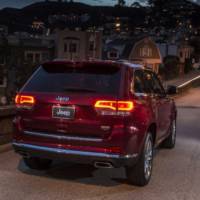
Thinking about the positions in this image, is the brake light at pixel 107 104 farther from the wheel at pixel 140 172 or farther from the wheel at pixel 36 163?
the wheel at pixel 36 163

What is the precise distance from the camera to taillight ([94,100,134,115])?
694cm

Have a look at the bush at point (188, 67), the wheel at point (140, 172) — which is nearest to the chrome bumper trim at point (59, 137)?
the wheel at point (140, 172)

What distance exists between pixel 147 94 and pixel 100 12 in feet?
267

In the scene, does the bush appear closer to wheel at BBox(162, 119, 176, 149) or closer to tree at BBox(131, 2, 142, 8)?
tree at BBox(131, 2, 142, 8)

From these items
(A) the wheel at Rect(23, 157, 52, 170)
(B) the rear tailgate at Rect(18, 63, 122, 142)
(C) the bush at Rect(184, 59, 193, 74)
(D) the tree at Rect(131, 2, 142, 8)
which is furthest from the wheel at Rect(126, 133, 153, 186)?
(D) the tree at Rect(131, 2, 142, 8)

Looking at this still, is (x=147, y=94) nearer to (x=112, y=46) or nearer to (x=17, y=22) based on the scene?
(x=112, y=46)

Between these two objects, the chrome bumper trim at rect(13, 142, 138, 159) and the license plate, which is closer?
the chrome bumper trim at rect(13, 142, 138, 159)

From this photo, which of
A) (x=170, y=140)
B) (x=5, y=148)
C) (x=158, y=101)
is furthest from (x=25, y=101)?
(x=170, y=140)

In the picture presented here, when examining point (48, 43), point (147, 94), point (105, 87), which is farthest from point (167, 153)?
point (48, 43)

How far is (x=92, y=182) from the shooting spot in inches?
299

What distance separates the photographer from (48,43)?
229 feet

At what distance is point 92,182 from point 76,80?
4.68 ft

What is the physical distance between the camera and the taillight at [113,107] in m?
6.94

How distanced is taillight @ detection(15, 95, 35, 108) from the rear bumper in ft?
1.76
